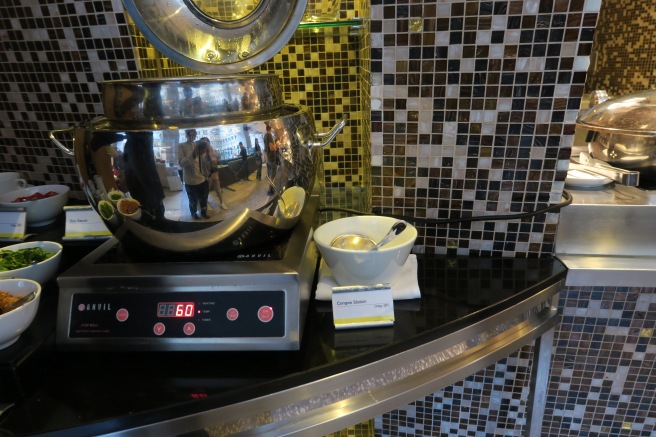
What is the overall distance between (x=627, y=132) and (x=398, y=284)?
599 millimetres

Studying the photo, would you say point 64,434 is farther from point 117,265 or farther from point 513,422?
point 513,422

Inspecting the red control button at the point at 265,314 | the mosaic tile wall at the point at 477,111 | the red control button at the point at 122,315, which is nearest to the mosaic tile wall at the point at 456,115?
the mosaic tile wall at the point at 477,111

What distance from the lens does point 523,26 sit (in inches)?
27.2

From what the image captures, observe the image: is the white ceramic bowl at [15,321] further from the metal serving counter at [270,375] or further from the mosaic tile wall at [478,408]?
the mosaic tile wall at [478,408]

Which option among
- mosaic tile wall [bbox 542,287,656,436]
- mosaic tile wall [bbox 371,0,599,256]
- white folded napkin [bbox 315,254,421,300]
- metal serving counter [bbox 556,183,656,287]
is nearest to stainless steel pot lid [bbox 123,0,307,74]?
mosaic tile wall [bbox 371,0,599,256]

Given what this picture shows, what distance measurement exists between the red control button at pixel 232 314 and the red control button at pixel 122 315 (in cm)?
14

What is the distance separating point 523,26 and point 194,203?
1.95ft

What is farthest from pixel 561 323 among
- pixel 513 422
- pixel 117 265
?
pixel 117 265

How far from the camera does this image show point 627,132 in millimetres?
871

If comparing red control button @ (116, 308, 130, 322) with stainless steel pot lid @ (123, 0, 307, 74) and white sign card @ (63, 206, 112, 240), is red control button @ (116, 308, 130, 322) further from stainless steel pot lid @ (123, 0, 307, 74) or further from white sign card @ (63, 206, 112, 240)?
stainless steel pot lid @ (123, 0, 307, 74)

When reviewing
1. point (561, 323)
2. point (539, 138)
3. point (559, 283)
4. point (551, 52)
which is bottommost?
point (561, 323)

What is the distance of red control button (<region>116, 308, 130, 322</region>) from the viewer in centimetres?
58

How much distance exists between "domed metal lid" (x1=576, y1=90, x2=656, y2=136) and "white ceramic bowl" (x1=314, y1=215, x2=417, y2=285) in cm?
55

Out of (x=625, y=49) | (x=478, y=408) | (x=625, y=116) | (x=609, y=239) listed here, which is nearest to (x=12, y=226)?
(x=478, y=408)
